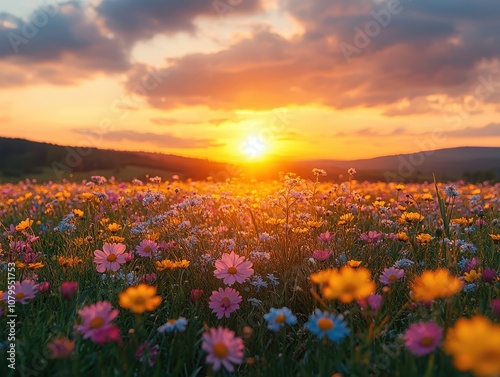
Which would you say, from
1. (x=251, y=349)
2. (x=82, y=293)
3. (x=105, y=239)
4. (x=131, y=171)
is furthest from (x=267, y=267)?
(x=131, y=171)

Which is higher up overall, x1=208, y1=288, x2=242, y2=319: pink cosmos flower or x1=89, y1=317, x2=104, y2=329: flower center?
x1=89, y1=317, x2=104, y2=329: flower center

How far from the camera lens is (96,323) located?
6.04ft

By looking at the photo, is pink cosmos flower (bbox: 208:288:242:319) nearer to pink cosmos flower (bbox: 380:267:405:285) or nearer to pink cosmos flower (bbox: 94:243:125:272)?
pink cosmos flower (bbox: 94:243:125:272)

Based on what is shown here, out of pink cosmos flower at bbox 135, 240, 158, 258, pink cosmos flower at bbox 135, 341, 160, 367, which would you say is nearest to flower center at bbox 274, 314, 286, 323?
pink cosmos flower at bbox 135, 341, 160, 367

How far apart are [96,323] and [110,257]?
1.46 m

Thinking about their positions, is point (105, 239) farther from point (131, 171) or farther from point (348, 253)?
point (131, 171)

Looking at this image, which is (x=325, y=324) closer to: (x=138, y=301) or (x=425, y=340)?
(x=425, y=340)

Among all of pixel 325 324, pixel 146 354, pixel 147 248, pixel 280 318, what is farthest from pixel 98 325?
pixel 147 248

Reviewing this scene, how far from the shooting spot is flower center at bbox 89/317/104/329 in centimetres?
184

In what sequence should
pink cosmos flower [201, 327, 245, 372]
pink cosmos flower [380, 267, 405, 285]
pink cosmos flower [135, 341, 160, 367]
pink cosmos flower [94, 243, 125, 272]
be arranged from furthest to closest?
1. pink cosmos flower [94, 243, 125, 272]
2. pink cosmos flower [380, 267, 405, 285]
3. pink cosmos flower [135, 341, 160, 367]
4. pink cosmos flower [201, 327, 245, 372]

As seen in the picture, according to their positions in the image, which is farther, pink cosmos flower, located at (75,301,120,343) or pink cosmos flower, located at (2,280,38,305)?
pink cosmos flower, located at (2,280,38,305)

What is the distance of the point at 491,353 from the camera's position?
3.63 ft

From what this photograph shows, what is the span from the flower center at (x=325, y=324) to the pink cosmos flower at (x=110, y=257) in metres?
1.71

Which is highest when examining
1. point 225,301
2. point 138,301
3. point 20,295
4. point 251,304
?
point 138,301
